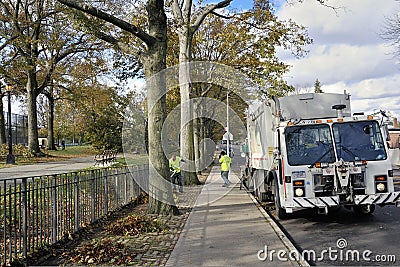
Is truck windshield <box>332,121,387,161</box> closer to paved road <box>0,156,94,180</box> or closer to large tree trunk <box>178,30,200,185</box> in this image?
large tree trunk <box>178,30,200,185</box>

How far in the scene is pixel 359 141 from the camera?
1080 centimetres

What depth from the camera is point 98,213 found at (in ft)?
36.3

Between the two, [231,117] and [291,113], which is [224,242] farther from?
[231,117]

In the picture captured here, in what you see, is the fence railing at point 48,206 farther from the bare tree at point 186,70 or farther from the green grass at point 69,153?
the green grass at point 69,153

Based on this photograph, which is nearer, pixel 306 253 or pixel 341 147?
pixel 306 253

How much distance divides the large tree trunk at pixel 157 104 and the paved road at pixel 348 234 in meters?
3.27

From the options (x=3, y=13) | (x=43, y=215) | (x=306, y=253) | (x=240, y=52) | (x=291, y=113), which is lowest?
(x=306, y=253)

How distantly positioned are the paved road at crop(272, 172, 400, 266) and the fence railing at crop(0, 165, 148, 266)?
4609 millimetres

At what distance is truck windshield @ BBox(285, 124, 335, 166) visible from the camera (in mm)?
10680

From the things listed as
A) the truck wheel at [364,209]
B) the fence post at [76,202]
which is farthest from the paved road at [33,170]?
the truck wheel at [364,209]

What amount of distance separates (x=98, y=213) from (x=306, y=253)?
527 centimetres

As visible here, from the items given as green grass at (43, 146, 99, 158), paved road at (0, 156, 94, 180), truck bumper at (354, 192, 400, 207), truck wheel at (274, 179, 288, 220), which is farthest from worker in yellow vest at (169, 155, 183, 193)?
green grass at (43, 146, 99, 158)

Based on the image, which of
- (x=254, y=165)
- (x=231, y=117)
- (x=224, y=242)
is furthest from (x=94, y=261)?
(x=231, y=117)

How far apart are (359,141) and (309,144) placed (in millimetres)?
1180
